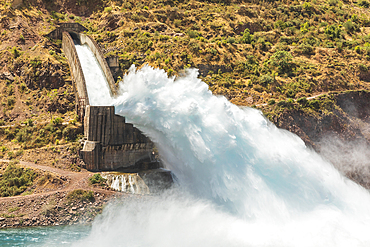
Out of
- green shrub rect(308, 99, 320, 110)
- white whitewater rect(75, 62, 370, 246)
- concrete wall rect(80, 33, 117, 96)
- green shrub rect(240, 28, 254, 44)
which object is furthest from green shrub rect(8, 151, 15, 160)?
green shrub rect(240, 28, 254, 44)

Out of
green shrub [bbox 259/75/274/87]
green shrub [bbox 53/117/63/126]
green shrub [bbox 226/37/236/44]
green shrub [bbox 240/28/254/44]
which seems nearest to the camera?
green shrub [bbox 53/117/63/126]

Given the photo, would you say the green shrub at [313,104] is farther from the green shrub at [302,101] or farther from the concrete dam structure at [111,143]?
the concrete dam structure at [111,143]

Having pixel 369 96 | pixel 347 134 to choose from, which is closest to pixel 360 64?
pixel 369 96

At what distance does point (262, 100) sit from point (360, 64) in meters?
14.2

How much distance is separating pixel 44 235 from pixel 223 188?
11621mm

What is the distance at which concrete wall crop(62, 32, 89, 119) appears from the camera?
2878 centimetres

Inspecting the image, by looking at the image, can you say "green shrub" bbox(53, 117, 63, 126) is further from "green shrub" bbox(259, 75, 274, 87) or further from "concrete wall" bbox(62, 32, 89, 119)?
"green shrub" bbox(259, 75, 274, 87)

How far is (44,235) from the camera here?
1917cm

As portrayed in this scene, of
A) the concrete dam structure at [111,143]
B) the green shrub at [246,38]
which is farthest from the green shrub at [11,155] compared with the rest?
the green shrub at [246,38]

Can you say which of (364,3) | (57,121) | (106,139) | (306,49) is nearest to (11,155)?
(57,121)

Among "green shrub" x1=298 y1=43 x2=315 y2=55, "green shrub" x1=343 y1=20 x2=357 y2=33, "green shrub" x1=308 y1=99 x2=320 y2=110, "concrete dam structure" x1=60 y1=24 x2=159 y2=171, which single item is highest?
"green shrub" x1=343 y1=20 x2=357 y2=33

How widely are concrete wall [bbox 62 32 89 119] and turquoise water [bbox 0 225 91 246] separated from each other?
11.3 metres

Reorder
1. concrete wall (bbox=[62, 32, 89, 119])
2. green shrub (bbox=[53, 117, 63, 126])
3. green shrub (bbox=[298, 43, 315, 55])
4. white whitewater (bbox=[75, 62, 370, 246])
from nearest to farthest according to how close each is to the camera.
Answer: white whitewater (bbox=[75, 62, 370, 246])
concrete wall (bbox=[62, 32, 89, 119])
green shrub (bbox=[53, 117, 63, 126])
green shrub (bbox=[298, 43, 315, 55])

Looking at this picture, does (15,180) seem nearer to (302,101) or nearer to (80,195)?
(80,195)
